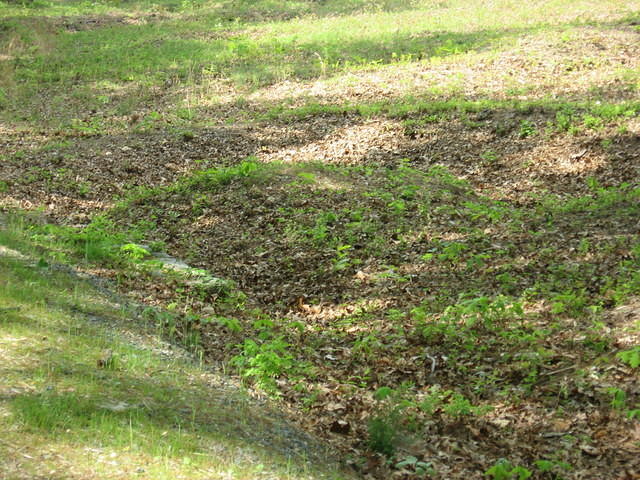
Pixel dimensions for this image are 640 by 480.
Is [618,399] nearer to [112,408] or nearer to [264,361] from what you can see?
[264,361]

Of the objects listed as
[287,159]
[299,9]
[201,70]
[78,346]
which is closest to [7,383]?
[78,346]

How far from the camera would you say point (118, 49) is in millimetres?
23562

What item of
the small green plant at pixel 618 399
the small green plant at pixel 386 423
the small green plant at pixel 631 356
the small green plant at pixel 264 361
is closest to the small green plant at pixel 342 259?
the small green plant at pixel 264 361

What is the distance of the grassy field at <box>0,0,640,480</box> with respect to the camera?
540 centimetres

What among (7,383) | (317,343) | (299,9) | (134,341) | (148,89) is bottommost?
(317,343)

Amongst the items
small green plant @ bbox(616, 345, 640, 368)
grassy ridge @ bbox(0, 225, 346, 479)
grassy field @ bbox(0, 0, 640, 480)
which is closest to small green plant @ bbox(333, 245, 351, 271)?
grassy field @ bbox(0, 0, 640, 480)

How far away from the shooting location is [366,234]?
9828 mm

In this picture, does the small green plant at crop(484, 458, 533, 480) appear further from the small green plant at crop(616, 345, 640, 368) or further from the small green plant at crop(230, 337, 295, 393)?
the small green plant at crop(230, 337, 295, 393)

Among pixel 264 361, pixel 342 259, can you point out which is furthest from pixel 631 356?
pixel 342 259

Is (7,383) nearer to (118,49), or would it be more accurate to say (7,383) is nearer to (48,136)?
(48,136)

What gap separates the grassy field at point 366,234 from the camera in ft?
17.7

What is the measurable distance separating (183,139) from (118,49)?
33.8 ft

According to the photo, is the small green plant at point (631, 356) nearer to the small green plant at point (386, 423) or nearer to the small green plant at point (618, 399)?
the small green plant at point (618, 399)

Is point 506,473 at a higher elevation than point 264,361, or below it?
below
